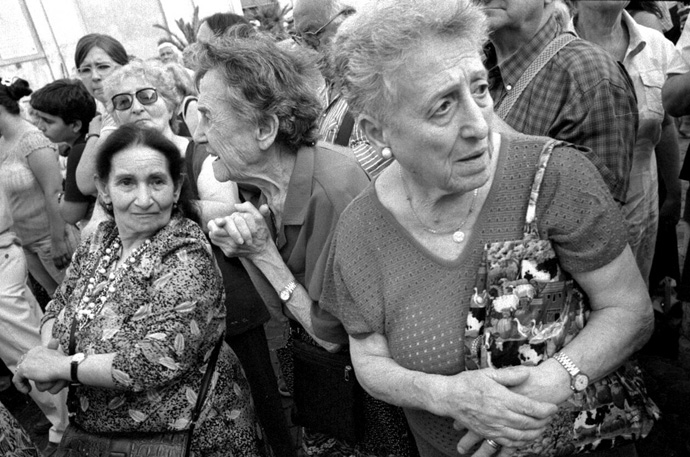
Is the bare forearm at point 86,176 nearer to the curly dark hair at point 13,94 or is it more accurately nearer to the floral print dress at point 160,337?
the floral print dress at point 160,337

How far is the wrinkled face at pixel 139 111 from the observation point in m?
3.86

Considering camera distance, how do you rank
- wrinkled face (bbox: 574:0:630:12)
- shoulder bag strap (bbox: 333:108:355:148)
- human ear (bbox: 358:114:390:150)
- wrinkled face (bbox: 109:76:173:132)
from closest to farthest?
1. human ear (bbox: 358:114:390:150)
2. shoulder bag strap (bbox: 333:108:355:148)
3. wrinkled face (bbox: 574:0:630:12)
4. wrinkled face (bbox: 109:76:173:132)

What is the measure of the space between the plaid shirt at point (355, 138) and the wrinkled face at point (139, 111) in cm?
107

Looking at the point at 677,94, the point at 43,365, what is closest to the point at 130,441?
the point at 43,365

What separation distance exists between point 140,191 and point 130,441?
0.96 metres

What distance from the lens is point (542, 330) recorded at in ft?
5.64

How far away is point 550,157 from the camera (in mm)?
1720

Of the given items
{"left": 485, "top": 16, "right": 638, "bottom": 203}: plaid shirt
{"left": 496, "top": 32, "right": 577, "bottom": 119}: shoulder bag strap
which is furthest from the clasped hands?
{"left": 496, "top": 32, "right": 577, "bottom": 119}: shoulder bag strap

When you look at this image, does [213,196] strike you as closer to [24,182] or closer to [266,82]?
[266,82]

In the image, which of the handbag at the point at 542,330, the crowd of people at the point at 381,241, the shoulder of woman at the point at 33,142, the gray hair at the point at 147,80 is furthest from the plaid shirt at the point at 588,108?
the shoulder of woman at the point at 33,142

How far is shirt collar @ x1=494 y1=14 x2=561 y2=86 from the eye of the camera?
2586mm

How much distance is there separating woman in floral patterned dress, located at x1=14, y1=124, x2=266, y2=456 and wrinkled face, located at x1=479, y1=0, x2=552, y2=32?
137 cm

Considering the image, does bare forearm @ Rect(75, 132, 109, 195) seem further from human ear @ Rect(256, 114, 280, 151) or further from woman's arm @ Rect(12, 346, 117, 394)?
human ear @ Rect(256, 114, 280, 151)

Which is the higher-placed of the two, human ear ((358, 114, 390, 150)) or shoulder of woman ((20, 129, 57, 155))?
human ear ((358, 114, 390, 150))
